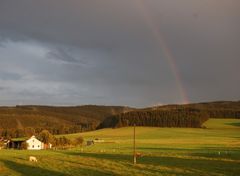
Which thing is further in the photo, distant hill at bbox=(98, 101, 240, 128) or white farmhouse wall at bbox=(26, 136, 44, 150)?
distant hill at bbox=(98, 101, 240, 128)

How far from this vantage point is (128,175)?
31.6 metres

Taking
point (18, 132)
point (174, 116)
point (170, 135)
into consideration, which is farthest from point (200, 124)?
point (18, 132)

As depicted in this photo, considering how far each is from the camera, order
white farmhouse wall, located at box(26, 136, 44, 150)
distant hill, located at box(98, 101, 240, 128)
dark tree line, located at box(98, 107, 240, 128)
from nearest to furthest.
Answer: white farmhouse wall, located at box(26, 136, 44, 150) → dark tree line, located at box(98, 107, 240, 128) → distant hill, located at box(98, 101, 240, 128)

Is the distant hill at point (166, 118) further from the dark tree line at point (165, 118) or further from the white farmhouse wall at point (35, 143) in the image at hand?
the white farmhouse wall at point (35, 143)

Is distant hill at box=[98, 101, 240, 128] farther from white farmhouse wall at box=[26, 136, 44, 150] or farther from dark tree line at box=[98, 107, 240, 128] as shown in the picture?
white farmhouse wall at box=[26, 136, 44, 150]

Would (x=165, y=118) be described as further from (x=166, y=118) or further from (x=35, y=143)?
(x=35, y=143)

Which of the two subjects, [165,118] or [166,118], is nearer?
[166,118]

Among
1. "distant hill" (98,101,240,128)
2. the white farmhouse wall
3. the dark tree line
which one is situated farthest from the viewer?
"distant hill" (98,101,240,128)

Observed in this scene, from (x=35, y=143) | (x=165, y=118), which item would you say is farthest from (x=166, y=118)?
(x=35, y=143)

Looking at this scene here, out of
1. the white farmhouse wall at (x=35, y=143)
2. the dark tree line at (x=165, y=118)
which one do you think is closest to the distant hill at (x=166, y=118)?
the dark tree line at (x=165, y=118)

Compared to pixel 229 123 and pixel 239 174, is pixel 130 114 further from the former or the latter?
pixel 239 174

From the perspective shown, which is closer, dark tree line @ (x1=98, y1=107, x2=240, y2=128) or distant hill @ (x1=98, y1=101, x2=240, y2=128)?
dark tree line @ (x1=98, y1=107, x2=240, y2=128)

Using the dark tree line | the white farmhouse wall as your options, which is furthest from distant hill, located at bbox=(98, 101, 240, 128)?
the white farmhouse wall

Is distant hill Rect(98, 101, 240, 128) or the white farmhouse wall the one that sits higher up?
distant hill Rect(98, 101, 240, 128)
